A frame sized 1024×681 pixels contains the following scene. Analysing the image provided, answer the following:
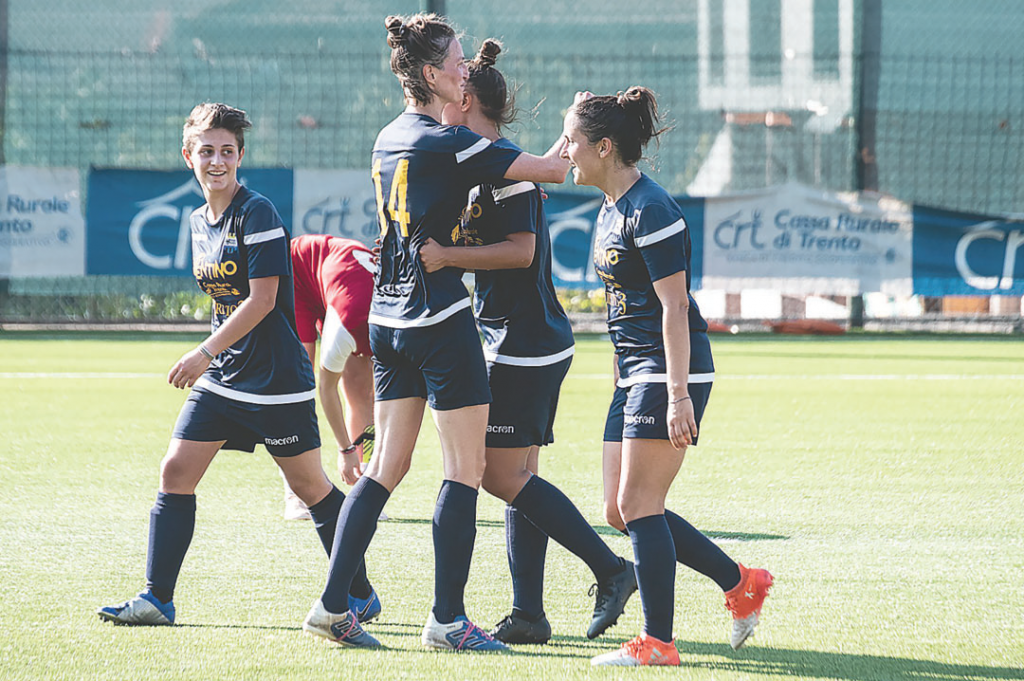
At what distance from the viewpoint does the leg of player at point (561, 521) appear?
13.0 ft

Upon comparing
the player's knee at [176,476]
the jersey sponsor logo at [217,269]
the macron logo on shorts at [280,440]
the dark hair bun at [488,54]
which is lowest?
the player's knee at [176,476]

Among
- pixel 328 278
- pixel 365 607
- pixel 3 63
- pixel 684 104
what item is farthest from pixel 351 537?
pixel 684 104

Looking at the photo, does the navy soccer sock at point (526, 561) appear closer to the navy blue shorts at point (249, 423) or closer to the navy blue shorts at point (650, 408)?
the navy blue shorts at point (650, 408)

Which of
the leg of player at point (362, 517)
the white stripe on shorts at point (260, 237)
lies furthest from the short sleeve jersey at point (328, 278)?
the leg of player at point (362, 517)

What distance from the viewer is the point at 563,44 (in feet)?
77.8

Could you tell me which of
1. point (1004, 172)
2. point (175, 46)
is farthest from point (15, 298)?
point (1004, 172)

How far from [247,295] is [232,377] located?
0.87 ft

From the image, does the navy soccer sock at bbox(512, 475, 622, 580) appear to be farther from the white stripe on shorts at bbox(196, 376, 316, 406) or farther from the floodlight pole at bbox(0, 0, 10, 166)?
the floodlight pole at bbox(0, 0, 10, 166)

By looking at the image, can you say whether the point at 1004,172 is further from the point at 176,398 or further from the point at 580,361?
the point at 176,398

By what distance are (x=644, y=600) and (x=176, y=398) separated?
738 centimetres

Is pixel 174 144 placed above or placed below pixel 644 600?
above

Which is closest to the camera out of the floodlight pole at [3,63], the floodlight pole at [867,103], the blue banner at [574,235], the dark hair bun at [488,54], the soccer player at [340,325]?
the dark hair bun at [488,54]

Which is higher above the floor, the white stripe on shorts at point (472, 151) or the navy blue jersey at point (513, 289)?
the white stripe on shorts at point (472, 151)

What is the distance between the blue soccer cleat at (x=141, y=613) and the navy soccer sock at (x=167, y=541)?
0.10 feet
